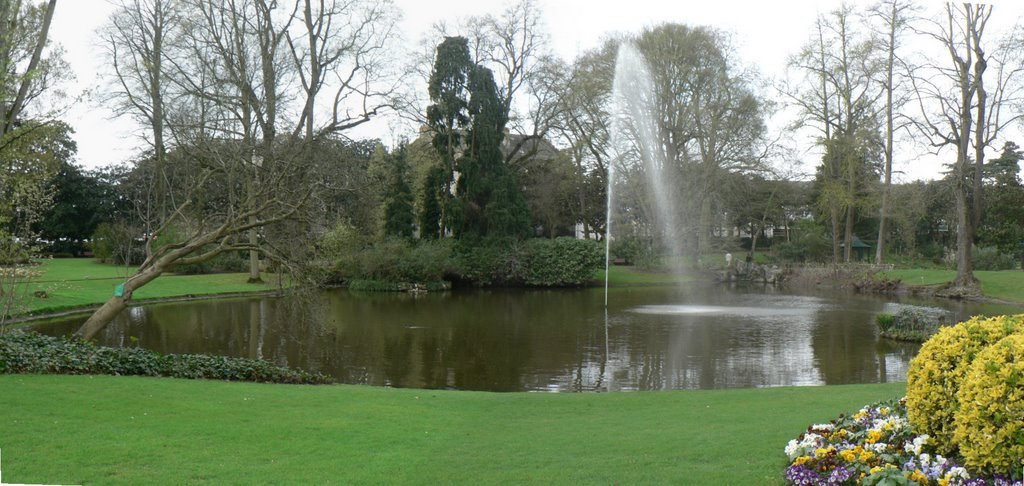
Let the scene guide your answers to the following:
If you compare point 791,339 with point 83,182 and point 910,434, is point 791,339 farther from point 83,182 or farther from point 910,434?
point 83,182

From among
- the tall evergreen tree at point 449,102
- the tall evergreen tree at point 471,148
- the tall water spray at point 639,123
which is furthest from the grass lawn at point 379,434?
the tall evergreen tree at point 449,102

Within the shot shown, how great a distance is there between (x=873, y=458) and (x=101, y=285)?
32.1 meters

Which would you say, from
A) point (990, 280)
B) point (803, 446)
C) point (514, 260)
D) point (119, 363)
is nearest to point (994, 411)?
point (803, 446)

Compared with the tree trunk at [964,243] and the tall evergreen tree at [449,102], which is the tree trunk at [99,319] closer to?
the tall evergreen tree at [449,102]

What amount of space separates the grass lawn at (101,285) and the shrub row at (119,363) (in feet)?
40.6

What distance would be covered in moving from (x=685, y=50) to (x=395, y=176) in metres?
18.3

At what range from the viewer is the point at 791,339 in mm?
19688

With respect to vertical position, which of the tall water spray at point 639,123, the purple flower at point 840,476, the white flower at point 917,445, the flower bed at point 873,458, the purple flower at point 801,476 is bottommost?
the purple flower at point 801,476

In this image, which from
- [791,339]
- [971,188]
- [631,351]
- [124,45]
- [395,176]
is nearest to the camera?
[631,351]

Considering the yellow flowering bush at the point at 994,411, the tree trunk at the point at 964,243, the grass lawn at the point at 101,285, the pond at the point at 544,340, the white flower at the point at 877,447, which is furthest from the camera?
the tree trunk at the point at 964,243

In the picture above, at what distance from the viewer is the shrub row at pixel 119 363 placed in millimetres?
11195

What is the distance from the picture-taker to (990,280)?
3528cm

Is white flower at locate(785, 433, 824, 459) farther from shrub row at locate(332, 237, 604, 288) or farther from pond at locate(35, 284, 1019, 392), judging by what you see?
shrub row at locate(332, 237, 604, 288)

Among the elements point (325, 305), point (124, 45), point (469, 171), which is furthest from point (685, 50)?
point (325, 305)
